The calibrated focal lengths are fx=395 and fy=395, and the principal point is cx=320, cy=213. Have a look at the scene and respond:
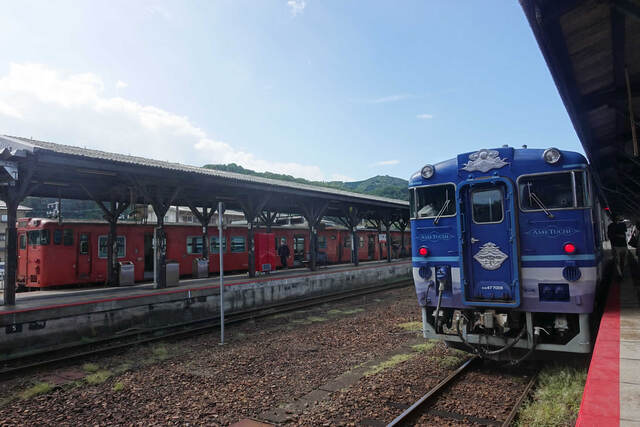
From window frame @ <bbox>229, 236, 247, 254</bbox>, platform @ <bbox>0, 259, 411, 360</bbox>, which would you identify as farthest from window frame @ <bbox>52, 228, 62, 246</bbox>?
window frame @ <bbox>229, 236, 247, 254</bbox>

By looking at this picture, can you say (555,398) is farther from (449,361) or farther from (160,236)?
(160,236)

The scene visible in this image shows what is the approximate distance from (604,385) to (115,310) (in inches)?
425

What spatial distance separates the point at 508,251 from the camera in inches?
224

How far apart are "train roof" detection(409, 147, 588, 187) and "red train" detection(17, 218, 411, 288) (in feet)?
45.5

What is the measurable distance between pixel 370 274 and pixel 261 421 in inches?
654

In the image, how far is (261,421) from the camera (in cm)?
493

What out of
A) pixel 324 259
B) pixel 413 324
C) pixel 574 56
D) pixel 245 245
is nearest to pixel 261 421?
pixel 413 324

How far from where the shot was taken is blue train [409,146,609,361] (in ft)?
17.3

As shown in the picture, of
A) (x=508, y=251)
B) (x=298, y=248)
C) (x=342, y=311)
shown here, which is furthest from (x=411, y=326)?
(x=298, y=248)

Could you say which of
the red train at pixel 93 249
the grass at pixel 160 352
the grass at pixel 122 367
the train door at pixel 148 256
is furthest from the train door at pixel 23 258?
the grass at pixel 122 367

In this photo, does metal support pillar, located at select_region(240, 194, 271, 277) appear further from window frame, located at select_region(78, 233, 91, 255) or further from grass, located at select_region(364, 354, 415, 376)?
grass, located at select_region(364, 354, 415, 376)

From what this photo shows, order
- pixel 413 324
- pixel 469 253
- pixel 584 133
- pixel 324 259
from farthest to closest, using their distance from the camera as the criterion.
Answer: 1. pixel 324 259
2. pixel 413 324
3. pixel 584 133
4. pixel 469 253

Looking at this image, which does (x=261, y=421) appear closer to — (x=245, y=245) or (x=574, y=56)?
(x=574, y=56)

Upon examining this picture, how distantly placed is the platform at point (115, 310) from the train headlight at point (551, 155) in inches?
390
